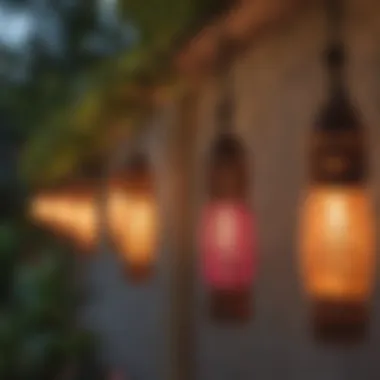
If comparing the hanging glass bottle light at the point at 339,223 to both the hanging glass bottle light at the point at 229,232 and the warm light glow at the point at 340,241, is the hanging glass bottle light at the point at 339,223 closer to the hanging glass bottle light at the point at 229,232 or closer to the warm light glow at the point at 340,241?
the warm light glow at the point at 340,241

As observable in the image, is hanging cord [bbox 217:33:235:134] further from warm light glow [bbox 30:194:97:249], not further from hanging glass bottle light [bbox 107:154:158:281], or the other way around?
warm light glow [bbox 30:194:97:249]

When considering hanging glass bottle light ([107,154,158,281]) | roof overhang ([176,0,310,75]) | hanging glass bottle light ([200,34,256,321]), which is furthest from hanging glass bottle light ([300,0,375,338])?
hanging glass bottle light ([107,154,158,281])

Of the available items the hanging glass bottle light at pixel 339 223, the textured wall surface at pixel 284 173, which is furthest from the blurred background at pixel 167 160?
the hanging glass bottle light at pixel 339 223

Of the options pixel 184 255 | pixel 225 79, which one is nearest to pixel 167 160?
pixel 184 255


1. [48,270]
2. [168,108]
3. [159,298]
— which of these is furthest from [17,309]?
[168,108]

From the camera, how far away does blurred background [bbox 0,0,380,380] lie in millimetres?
1908

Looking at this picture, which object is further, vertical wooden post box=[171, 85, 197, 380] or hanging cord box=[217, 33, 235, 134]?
vertical wooden post box=[171, 85, 197, 380]

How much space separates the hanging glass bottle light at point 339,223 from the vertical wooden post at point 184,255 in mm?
1303

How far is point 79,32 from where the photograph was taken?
2555 mm

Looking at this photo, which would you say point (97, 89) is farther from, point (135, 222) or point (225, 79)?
point (225, 79)

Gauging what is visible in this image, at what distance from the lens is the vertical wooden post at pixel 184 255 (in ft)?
8.64

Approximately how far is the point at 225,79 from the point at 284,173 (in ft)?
0.97

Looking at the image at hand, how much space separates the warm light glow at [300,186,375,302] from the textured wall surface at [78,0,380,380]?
0.63m

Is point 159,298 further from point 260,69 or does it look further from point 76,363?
point 260,69
